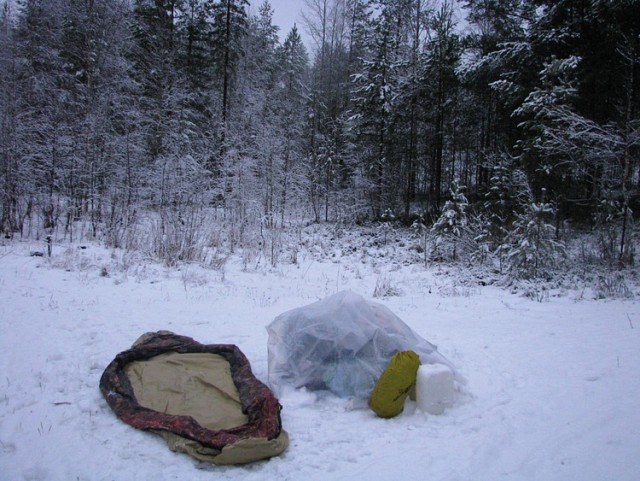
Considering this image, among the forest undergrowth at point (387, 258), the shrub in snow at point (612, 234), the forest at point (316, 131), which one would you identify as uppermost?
the forest at point (316, 131)

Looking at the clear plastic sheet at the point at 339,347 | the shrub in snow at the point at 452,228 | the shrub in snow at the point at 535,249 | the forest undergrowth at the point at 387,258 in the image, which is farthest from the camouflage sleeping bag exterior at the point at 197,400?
the shrub in snow at the point at 452,228

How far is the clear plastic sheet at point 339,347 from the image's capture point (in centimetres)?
347

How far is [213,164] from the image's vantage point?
19438mm

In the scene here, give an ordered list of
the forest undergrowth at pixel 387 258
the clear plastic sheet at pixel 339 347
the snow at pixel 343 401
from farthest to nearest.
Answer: the forest undergrowth at pixel 387 258 < the clear plastic sheet at pixel 339 347 < the snow at pixel 343 401

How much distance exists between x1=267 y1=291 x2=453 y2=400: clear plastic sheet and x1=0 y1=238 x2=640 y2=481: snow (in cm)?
20

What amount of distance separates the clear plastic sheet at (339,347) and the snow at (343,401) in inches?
7.9

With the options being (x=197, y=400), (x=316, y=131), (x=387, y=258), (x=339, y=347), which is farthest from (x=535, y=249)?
(x=316, y=131)

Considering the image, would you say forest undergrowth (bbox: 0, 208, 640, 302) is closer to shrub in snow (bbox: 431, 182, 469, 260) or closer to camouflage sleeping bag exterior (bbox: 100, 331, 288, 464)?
shrub in snow (bbox: 431, 182, 469, 260)

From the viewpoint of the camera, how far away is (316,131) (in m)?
26.6

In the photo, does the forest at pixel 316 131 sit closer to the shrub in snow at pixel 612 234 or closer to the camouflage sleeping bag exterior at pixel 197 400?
the shrub in snow at pixel 612 234

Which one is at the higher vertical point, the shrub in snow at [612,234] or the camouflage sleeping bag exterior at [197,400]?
the shrub in snow at [612,234]

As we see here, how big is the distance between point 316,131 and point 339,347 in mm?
24667

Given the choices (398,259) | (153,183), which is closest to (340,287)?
(398,259)

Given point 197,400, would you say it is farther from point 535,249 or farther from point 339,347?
point 535,249
